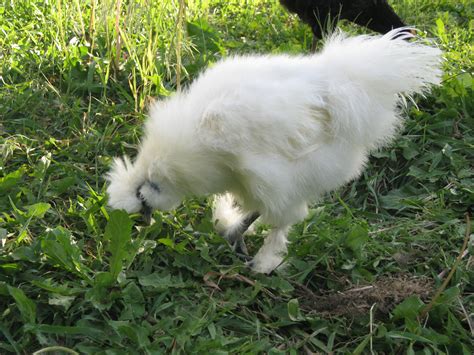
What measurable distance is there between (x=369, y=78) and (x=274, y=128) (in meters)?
0.54

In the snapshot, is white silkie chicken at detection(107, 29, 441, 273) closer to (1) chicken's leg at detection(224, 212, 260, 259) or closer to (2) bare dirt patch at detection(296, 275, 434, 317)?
(1) chicken's leg at detection(224, 212, 260, 259)

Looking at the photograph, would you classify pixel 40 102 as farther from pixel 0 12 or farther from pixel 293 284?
pixel 293 284

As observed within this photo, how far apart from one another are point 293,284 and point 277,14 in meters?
3.44

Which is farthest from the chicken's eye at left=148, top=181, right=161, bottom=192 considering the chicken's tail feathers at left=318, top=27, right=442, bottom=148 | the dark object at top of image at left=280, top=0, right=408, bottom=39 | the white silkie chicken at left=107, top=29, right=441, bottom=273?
the dark object at top of image at left=280, top=0, right=408, bottom=39

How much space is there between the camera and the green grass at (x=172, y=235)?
2938 millimetres

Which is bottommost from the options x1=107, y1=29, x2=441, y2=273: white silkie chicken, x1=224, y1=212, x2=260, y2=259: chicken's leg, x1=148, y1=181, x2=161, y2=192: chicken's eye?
x1=224, y1=212, x2=260, y2=259: chicken's leg

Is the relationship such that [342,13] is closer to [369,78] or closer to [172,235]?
[369,78]

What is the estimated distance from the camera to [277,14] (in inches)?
240

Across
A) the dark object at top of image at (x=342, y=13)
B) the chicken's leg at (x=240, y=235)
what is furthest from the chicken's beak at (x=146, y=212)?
the dark object at top of image at (x=342, y=13)

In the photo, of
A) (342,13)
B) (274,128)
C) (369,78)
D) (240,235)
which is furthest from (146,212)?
(342,13)

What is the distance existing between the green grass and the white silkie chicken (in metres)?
0.31

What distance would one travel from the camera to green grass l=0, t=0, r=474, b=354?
294cm

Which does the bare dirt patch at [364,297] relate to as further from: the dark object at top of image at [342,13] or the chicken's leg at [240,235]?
the dark object at top of image at [342,13]

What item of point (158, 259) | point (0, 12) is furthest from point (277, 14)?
point (158, 259)
